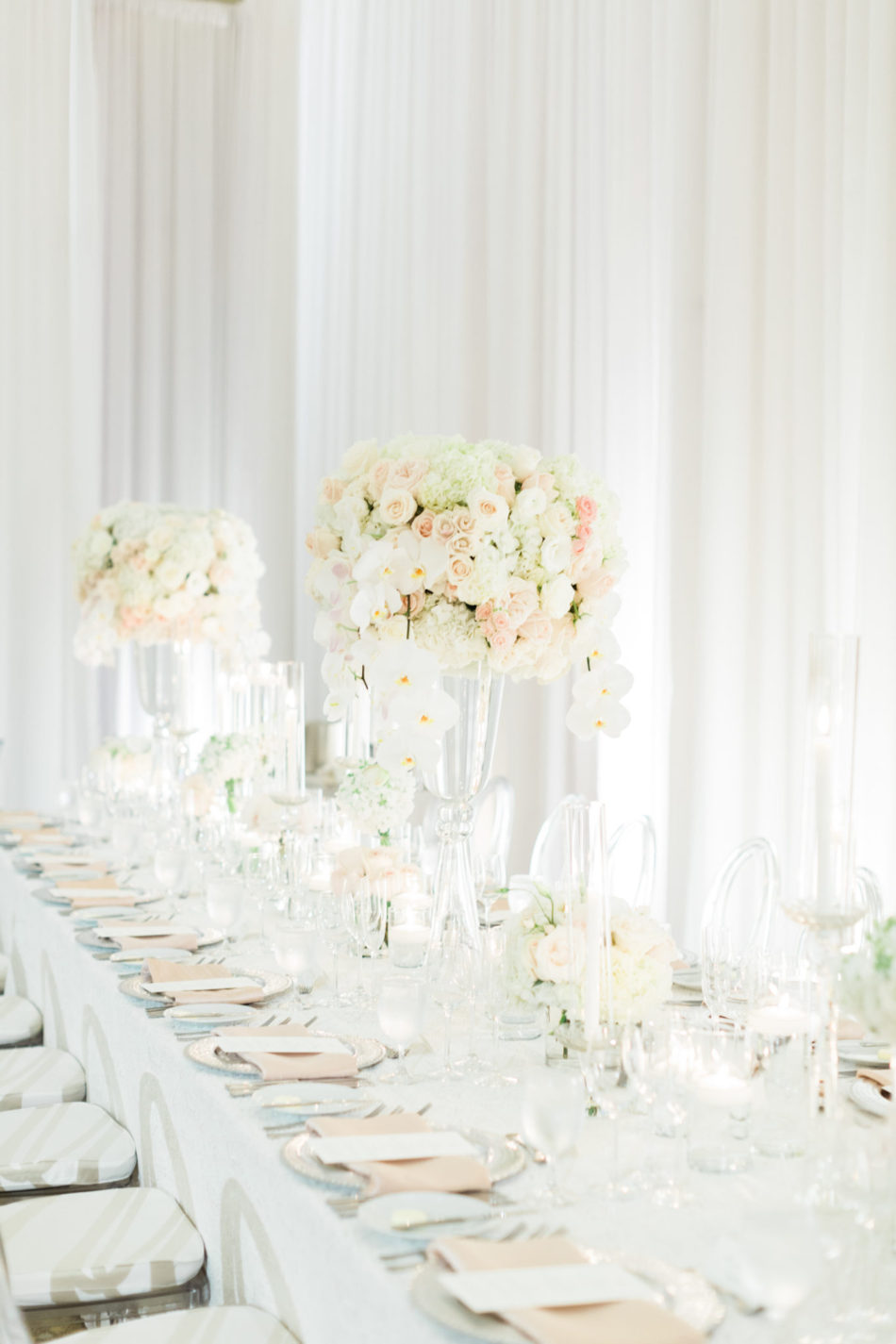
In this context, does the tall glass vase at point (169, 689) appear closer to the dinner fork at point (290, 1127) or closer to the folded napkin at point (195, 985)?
the folded napkin at point (195, 985)

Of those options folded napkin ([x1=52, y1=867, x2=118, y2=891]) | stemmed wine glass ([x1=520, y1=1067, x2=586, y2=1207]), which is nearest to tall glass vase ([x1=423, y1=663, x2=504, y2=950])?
stemmed wine glass ([x1=520, y1=1067, x2=586, y2=1207])

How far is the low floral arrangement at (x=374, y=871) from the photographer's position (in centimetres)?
267

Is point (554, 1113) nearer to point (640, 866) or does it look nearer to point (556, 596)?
point (556, 596)

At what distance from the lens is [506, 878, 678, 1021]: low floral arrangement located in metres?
1.87

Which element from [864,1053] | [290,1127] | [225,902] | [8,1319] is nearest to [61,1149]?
[225,902]

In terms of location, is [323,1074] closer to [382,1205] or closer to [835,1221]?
[382,1205]

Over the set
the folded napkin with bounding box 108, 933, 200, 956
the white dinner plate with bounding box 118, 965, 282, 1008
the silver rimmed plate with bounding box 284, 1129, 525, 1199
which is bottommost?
the folded napkin with bounding box 108, 933, 200, 956

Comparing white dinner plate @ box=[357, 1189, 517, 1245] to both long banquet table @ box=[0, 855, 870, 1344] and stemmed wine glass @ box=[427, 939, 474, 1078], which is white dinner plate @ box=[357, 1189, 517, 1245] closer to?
long banquet table @ box=[0, 855, 870, 1344]

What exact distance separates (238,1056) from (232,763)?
1.95 metres

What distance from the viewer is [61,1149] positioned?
7.79 ft

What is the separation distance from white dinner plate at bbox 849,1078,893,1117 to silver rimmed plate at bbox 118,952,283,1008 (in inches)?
37.6

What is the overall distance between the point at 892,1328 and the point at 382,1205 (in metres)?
0.50

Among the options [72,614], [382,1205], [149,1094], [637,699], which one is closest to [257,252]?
[72,614]

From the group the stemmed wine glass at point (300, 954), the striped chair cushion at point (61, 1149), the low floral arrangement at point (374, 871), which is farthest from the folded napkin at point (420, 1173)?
the low floral arrangement at point (374, 871)
